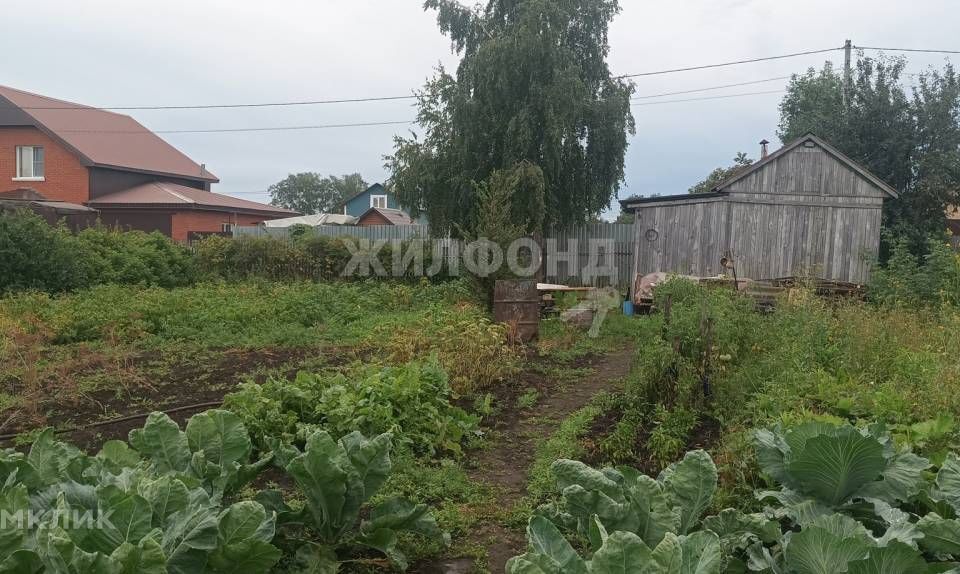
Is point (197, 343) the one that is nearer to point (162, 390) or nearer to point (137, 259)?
point (162, 390)

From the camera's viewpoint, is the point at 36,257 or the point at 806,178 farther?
the point at 806,178

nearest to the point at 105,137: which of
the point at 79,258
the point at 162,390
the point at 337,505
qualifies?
the point at 79,258

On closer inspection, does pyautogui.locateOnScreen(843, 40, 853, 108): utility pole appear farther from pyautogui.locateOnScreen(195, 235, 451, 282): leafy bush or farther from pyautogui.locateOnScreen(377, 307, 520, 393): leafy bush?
pyautogui.locateOnScreen(377, 307, 520, 393): leafy bush

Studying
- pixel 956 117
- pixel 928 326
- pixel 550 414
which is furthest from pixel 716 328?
pixel 956 117

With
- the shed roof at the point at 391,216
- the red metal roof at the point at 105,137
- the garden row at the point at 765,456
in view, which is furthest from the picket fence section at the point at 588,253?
the shed roof at the point at 391,216

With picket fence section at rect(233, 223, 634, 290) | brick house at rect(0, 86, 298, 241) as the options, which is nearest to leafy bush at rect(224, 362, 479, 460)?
picket fence section at rect(233, 223, 634, 290)

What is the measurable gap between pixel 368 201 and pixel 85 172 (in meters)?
25.3

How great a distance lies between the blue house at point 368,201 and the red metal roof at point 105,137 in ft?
56.8

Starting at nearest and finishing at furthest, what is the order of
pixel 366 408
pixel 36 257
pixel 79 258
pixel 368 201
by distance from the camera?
pixel 366 408
pixel 36 257
pixel 79 258
pixel 368 201

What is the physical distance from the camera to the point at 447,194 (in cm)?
1692

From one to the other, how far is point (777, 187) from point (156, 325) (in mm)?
12071

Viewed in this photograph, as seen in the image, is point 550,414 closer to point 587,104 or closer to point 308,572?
point 308,572

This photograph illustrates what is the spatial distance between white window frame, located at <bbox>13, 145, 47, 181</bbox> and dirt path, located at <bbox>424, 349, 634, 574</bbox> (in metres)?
25.3

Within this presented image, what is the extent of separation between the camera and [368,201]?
50.1 meters
